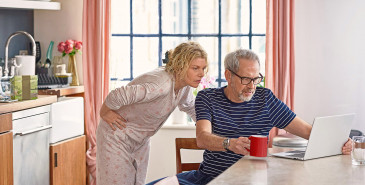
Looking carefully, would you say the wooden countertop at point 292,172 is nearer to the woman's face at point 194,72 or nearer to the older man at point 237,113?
the older man at point 237,113

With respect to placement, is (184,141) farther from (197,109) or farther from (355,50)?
(355,50)

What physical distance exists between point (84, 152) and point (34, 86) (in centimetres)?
94

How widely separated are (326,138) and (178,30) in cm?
272

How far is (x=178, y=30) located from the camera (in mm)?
5035

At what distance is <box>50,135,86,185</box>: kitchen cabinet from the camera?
4168mm

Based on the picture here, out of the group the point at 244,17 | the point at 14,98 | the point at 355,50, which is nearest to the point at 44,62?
the point at 14,98

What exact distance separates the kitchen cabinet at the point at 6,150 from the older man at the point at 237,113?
1.27 meters

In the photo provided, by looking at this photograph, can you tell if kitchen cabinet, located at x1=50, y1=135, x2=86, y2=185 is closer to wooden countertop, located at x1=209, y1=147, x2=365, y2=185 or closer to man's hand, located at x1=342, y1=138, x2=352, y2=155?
wooden countertop, located at x1=209, y1=147, x2=365, y2=185

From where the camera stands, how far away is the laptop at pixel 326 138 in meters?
2.44

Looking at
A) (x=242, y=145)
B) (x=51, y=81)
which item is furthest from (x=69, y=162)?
(x=242, y=145)

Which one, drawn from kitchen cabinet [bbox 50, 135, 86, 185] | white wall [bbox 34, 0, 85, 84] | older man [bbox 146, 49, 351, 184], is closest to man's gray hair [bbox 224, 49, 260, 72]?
older man [bbox 146, 49, 351, 184]

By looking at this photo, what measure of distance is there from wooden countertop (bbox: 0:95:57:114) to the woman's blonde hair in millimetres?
1104

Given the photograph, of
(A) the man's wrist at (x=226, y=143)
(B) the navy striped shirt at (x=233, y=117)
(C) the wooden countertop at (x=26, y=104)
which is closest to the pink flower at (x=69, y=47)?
(C) the wooden countertop at (x=26, y=104)

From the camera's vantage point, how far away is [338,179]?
2.14 meters
